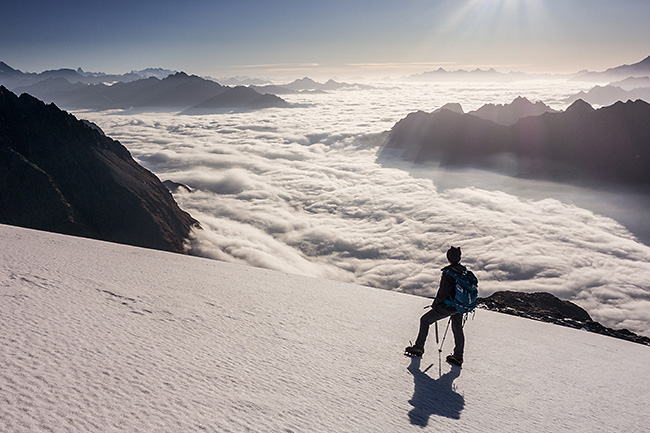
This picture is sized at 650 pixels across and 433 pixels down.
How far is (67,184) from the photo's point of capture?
148ft

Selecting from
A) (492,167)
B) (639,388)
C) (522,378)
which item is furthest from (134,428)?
(492,167)

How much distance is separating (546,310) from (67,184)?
5390 cm

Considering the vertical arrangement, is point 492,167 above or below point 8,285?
above

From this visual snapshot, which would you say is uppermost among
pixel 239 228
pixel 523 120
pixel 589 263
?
pixel 523 120

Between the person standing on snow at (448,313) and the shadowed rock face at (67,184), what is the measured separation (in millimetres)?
45641

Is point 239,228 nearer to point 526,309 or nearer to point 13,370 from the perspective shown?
point 526,309

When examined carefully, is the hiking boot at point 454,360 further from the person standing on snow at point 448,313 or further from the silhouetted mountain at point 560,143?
the silhouetted mountain at point 560,143

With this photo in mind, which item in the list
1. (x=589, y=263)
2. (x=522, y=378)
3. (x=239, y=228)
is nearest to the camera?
(x=522, y=378)

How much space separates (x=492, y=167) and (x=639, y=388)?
191662 millimetres

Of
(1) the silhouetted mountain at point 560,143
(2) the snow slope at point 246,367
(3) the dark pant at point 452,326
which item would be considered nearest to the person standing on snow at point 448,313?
(3) the dark pant at point 452,326

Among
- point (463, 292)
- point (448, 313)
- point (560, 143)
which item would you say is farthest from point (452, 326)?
point (560, 143)

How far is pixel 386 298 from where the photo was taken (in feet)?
37.1

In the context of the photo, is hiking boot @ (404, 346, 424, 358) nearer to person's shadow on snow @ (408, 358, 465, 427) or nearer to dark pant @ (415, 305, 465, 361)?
dark pant @ (415, 305, 465, 361)

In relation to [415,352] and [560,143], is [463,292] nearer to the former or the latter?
[415,352]
